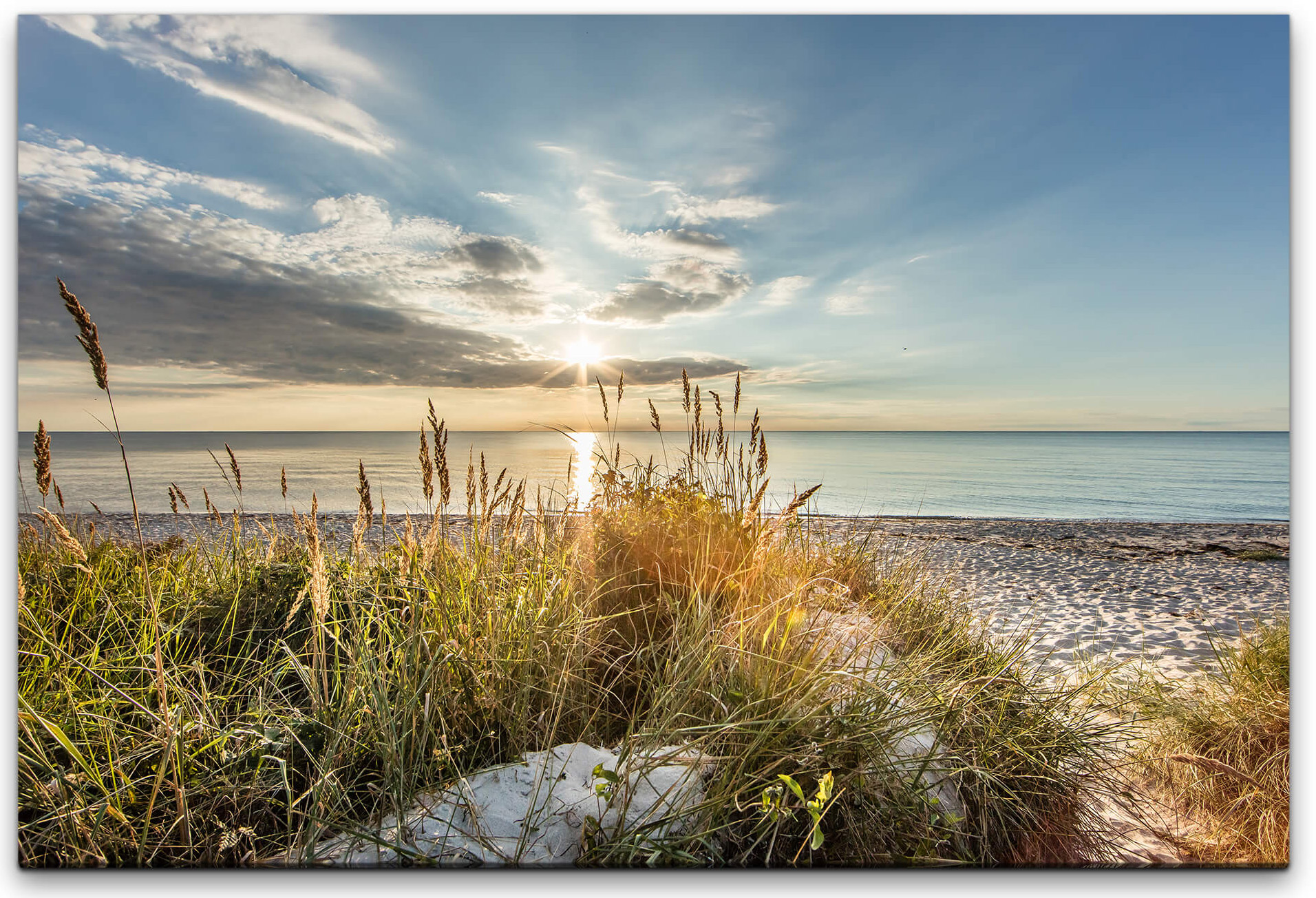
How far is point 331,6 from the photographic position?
2.52 metres

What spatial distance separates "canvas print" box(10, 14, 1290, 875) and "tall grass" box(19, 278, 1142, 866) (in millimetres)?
23

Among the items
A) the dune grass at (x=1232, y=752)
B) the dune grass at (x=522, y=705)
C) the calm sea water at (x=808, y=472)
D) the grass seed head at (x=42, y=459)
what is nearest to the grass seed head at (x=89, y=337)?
the dune grass at (x=522, y=705)

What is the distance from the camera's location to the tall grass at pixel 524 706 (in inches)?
65.4

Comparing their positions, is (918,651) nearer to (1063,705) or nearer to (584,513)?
(1063,705)

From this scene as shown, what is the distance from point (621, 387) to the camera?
9.82ft

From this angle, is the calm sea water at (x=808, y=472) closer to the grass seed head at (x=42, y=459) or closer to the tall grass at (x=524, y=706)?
the grass seed head at (x=42, y=459)

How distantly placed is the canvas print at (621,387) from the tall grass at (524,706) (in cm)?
2

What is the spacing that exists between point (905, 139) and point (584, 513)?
8.25 ft

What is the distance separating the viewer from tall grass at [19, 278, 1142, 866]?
166 cm

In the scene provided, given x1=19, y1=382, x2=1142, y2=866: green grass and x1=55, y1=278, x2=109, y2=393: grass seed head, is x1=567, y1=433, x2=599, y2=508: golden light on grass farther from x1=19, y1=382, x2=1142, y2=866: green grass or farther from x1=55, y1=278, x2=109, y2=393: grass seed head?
x1=55, y1=278, x2=109, y2=393: grass seed head

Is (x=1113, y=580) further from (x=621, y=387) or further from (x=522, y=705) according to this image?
(x=522, y=705)

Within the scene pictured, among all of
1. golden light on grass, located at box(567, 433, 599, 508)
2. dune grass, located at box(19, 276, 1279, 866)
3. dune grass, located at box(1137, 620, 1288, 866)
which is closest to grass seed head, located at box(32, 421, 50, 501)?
dune grass, located at box(19, 276, 1279, 866)

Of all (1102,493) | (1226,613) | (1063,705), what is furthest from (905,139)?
(1102,493)

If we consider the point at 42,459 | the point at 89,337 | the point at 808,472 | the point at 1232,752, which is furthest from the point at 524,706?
the point at 808,472
